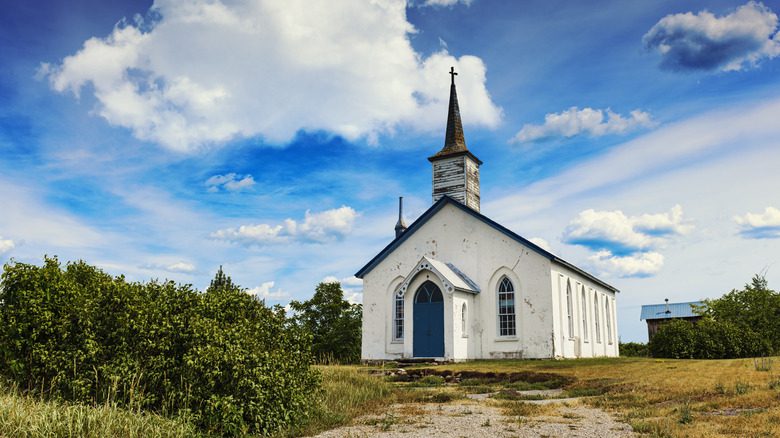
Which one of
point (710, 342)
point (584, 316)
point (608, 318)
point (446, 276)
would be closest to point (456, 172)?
point (446, 276)

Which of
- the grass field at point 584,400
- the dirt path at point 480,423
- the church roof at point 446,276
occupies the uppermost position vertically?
the church roof at point 446,276

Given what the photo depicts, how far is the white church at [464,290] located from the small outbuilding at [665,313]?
2461 cm

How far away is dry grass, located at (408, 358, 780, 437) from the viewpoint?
872 centimetres

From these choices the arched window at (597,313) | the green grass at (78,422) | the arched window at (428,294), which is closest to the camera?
the green grass at (78,422)

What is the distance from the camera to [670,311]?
51781 mm

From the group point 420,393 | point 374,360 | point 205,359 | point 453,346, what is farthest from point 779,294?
point 205,359

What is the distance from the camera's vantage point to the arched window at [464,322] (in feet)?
82.4

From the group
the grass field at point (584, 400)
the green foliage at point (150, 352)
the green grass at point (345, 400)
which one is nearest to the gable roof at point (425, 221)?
the grass field at point (584, 400)

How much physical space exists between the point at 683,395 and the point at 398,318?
16.4 m

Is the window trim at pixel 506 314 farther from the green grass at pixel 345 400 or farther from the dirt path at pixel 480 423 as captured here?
the dirt path at pixel 480 423

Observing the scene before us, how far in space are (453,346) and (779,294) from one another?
22232 millimetres

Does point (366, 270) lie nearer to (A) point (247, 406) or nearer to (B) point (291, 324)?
(B) point (291, 324)

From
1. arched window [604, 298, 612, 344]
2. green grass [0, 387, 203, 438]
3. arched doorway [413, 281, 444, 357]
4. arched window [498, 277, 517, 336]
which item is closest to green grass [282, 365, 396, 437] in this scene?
green grass [0, 387, 203, 438]

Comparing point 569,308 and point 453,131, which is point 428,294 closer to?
point 569,308
